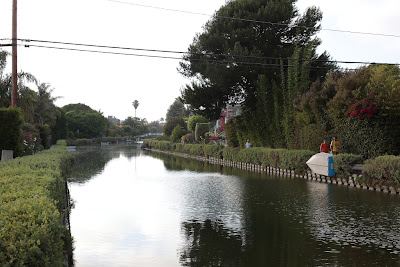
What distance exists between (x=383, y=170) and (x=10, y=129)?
51.8 ft

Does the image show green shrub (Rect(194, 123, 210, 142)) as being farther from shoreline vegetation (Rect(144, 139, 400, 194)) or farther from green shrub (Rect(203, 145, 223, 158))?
shoreline vegetation (Rect(144, 139, 400, 194))

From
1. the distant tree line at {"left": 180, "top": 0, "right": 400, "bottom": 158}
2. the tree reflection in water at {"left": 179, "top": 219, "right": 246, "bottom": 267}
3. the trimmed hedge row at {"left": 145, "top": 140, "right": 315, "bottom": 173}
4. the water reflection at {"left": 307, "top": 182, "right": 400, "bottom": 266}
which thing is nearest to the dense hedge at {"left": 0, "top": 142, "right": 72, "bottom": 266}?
the tree reflection in water at {"left": 179, "top": 219, "right": 246, "bottom": 267}

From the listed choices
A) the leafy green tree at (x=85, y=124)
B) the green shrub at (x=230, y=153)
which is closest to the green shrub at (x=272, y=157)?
the green shrub at (x=230, y=153)

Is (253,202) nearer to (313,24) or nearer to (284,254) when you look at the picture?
(284,254)

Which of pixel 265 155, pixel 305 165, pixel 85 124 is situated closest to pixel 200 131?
pixel 265 155

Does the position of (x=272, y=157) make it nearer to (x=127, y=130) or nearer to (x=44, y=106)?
(x=44, y=106)

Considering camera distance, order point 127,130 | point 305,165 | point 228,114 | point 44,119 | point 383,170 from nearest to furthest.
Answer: point 383,170 < point 305,165 < point 228,114 < point 44,119 < point 127,130

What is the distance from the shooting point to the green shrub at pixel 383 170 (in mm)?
14258

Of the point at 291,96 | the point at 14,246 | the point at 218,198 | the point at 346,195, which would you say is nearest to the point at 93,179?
the point at 218,198

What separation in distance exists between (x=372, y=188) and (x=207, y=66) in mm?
16348

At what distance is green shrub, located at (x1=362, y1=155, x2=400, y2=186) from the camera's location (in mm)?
14258

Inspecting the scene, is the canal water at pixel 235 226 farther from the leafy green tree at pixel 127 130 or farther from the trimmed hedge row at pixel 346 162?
the leafy green tree at pixel 127 130

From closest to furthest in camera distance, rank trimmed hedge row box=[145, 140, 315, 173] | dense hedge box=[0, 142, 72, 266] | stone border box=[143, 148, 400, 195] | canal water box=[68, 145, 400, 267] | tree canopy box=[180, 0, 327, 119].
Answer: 1. dense hedge box=[0, 142, 72, 266]
2. canal water box=[68, 145, 400, 267]
3. stone border box=[143, 148, 400, 195]
4. trimmed hedge row box=[145, 140, 315, 173]
5. tree canopy box=[180, 0, 327, 119]

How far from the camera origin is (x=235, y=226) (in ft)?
30.4
